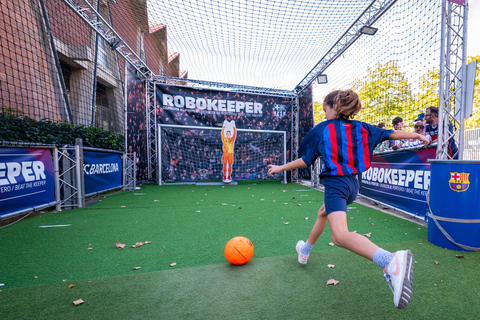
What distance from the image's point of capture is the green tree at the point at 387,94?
307 inches

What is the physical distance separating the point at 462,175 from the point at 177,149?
9.26 metres

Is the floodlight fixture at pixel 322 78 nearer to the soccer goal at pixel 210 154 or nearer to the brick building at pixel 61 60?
the soccer goal at pixel 210 154

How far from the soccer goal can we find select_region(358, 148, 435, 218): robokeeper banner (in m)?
5.06

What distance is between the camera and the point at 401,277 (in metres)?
1.31

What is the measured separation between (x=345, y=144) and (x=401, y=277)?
0.95 meters

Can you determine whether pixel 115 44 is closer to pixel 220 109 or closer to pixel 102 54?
pixel 220 109

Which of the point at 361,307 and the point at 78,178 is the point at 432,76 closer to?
the point at 361,307

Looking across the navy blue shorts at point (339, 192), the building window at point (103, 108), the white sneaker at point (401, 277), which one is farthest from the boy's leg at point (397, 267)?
the building window at point (103, 108)

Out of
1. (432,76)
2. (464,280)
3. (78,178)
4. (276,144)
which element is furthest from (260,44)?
(464,280)

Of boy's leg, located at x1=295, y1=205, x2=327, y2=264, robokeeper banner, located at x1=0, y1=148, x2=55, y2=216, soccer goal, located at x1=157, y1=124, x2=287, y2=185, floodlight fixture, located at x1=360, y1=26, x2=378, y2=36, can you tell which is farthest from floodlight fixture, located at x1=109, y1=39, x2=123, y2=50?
boy's leg, located at x1=295, y1=205, x2=327, y2=264

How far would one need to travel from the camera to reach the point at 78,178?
5035 millimetres

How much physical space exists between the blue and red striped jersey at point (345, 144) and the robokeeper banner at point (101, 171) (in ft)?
18.5

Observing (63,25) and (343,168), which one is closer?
(343,168)

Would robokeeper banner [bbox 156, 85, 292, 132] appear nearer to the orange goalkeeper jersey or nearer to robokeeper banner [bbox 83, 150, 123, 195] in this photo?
the orange goalkeeper jersey
